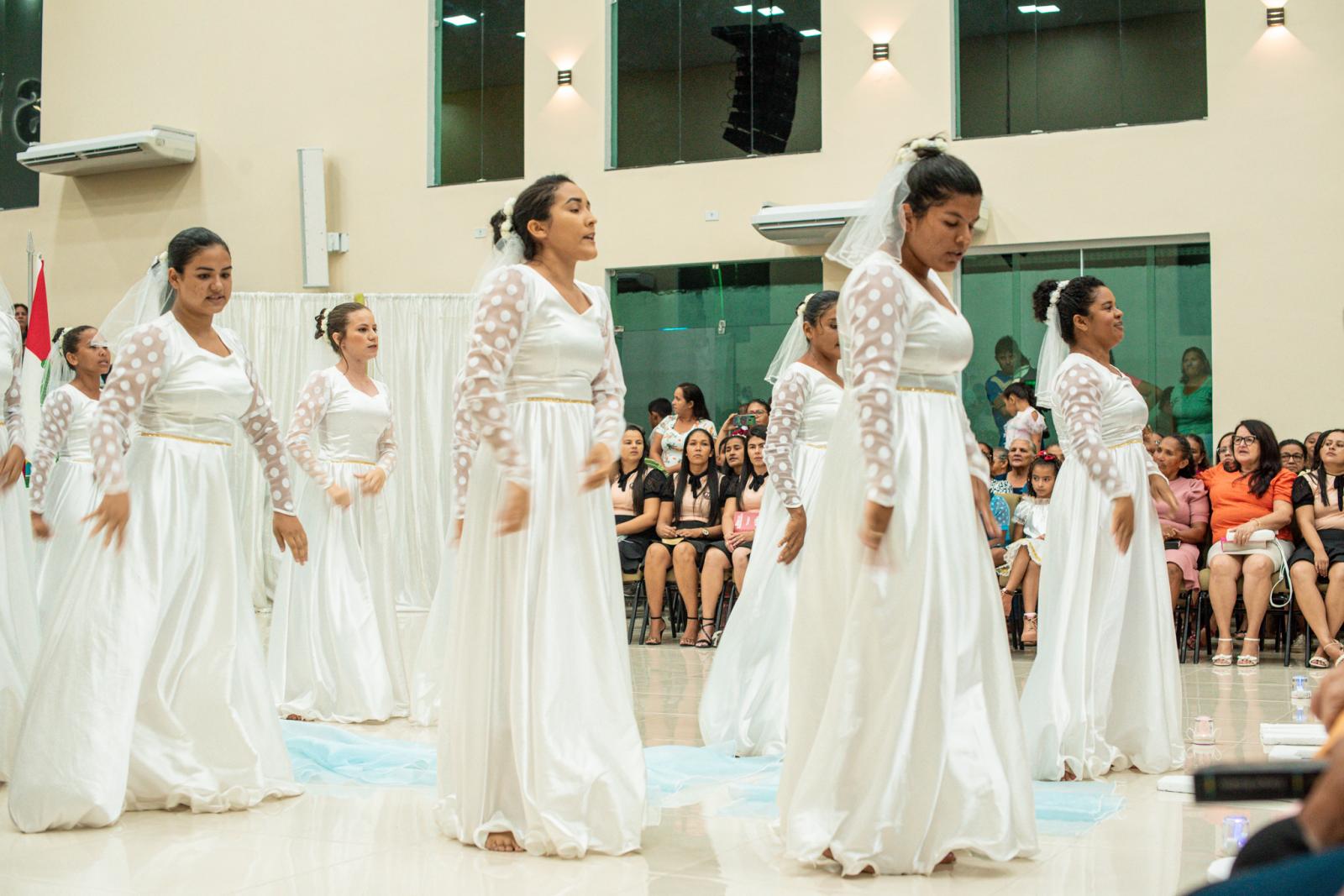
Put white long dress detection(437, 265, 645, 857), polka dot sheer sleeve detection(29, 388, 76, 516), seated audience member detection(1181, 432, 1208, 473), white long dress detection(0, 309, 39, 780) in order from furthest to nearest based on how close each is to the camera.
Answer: seated audience member detection(1181, 432, 1208, 473)
polka dot sheer sleeve detection(29, 388, 76, 516)
white long dress detection(0, 309, 39, 780)
white long dress detection(437, 265, 645, 857)

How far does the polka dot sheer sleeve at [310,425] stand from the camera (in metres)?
6.76

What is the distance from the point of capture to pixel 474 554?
4129 millimetres

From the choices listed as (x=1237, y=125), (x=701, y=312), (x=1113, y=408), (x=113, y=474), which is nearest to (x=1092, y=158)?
(x=1237, y=125)

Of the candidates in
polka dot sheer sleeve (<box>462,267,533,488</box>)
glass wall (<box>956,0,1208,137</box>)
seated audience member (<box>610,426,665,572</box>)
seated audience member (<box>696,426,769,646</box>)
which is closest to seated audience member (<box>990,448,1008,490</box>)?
seated audience member (<box>696,426,769,646</box>)

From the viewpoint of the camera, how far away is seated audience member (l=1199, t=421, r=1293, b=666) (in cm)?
900

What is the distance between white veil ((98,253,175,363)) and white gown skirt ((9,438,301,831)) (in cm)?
59

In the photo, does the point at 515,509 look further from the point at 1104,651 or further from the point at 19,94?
the point at 19,94

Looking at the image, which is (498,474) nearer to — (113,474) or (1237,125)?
(113,474)

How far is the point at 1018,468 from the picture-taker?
1048 cm

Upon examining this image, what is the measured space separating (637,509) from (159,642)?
6.64 m

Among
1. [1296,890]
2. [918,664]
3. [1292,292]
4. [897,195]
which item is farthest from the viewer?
[1292,292]

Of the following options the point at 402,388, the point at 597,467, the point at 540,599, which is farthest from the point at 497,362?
→ the point at 402,388

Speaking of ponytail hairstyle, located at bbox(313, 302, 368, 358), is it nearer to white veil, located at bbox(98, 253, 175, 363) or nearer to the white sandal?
white veil, located at bbox(98, 253, 175, 363)

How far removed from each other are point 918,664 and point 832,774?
0.36m
